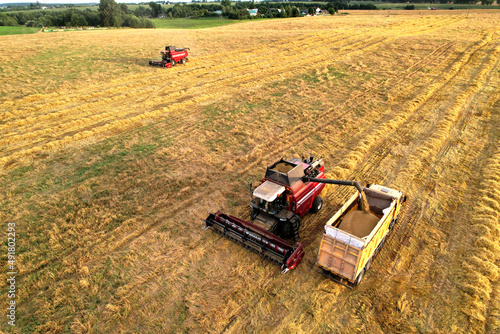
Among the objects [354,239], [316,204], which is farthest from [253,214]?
[354,239]

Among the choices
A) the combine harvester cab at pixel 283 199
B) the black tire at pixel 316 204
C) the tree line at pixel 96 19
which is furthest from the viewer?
the tree line at pixel 96 19

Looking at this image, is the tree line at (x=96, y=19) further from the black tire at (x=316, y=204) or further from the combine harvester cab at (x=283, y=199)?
the black tire at (x=316, y=204)

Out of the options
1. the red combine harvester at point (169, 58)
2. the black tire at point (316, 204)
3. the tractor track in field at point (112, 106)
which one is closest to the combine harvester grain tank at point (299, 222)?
the black tire at point (316, 204)

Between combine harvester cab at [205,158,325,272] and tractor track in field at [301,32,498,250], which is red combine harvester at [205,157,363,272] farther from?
tractor track in field at [301,32,498,250]

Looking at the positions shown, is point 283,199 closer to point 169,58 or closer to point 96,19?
point 169,58

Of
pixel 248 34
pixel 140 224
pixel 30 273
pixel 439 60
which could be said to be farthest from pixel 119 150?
pixel 248 34
